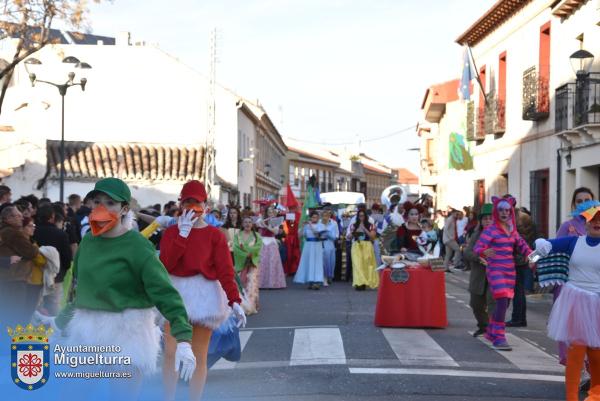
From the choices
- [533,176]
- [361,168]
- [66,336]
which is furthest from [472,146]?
[361,168]

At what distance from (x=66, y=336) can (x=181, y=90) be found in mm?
42641

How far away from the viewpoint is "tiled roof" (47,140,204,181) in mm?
43000

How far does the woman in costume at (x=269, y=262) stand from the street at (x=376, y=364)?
6.31m

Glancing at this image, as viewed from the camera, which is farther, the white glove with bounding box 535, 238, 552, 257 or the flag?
the flag

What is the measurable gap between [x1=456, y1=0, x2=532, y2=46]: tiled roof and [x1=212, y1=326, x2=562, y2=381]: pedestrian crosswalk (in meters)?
18.4

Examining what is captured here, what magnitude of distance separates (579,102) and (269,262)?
780 centimetres

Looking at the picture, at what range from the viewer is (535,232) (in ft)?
54.7

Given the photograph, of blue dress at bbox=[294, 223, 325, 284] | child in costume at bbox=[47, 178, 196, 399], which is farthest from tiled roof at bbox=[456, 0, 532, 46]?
child in costume at bbox=[47, 178, 196, 399]

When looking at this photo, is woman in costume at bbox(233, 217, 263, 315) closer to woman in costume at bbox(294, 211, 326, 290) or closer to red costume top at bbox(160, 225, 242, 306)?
woman in costume at bbox(294, 211, 326, 290)

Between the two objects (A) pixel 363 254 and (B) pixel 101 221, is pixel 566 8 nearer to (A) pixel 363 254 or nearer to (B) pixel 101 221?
(A) pixel 363 254

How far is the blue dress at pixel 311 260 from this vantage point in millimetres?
21452

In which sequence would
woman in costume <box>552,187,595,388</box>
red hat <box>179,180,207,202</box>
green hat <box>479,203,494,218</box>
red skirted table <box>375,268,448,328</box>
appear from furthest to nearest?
red skirted table <box>375,268,448,328</box>
green hat <box>479,203,494,218</box>
woman in costume <box>552,187,595,388</box>
red hat <box>179,180,207,202</box>

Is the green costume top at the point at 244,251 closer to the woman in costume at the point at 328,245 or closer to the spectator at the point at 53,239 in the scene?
the spectator at the point at 53,239

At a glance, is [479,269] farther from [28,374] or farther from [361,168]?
[361,168]
